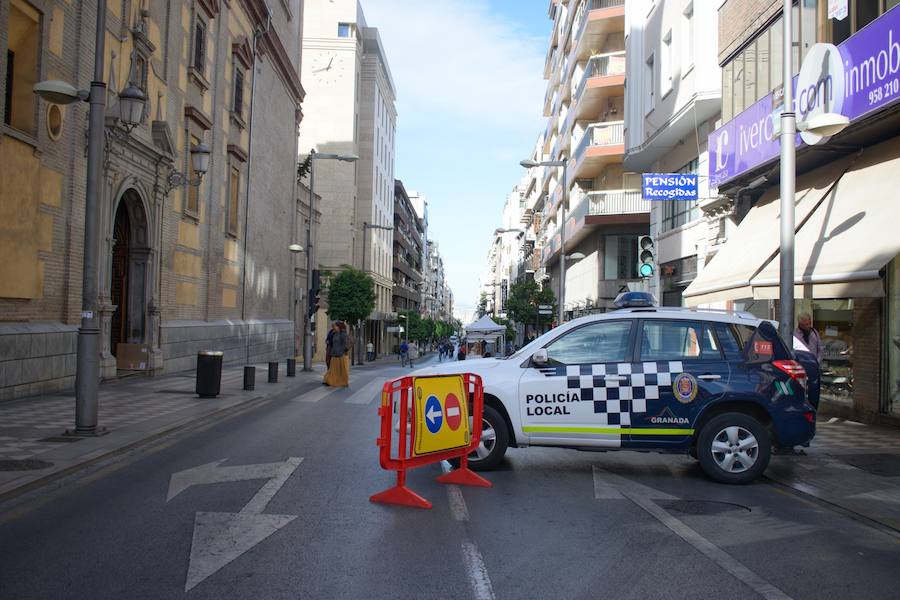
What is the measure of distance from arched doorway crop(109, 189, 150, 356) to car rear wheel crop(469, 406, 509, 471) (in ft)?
48.9

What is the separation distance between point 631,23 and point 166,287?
1723 cm

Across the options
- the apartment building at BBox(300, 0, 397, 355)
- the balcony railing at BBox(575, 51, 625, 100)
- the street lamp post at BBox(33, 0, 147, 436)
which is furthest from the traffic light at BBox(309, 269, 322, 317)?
the apartment building at BBox(300, 0, 397, 355)

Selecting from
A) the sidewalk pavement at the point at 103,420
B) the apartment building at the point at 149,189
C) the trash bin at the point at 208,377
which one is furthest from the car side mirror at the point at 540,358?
the trash bin at the point at 208,377

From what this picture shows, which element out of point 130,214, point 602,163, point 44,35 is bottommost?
point 130,214

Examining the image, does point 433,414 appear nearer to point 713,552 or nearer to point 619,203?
point 713,552

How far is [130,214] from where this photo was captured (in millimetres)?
20031

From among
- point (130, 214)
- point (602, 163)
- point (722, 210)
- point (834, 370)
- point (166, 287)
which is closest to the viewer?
point (834, 370)

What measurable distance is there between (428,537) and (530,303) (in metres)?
40.1

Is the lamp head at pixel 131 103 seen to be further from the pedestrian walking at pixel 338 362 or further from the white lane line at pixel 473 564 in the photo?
the pedestrian walking at pixel 338 362

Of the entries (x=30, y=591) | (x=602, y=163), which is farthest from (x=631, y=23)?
(x=30, y=591)

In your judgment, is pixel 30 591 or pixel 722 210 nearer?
pixel 30 591

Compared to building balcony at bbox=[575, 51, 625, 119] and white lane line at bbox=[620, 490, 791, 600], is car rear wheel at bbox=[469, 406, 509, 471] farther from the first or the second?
building balcony at bbox=[575, 51, 625, 119]

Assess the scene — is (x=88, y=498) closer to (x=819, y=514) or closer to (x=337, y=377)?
(x=819, y=514)

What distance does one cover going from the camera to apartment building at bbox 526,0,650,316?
31422mm
